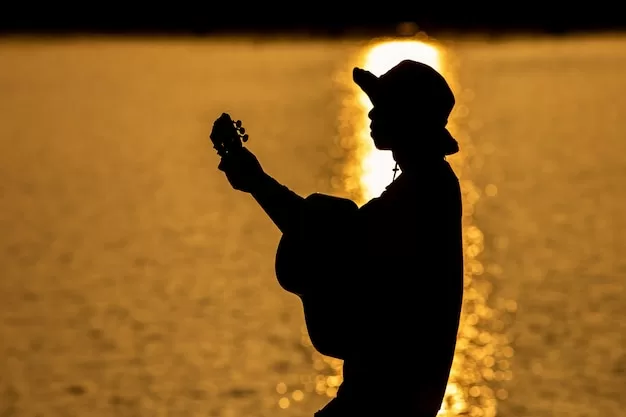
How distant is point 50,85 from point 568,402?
40.2 m

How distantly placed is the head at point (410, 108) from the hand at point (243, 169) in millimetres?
258

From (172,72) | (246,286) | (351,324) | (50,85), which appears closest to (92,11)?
(172,72)

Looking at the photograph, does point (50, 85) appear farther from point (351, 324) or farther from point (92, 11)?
point (351, 324)

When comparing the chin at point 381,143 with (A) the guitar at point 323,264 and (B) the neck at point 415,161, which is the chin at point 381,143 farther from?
(A) the guitar at point 323,264

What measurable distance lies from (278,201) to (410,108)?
1.10ft

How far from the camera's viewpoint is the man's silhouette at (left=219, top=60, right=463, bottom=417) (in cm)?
311

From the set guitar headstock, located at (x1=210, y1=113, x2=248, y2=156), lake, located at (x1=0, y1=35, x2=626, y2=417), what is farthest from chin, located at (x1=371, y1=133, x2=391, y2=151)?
lake, located at (x1=0, y1=35, x2=626, y2=417)

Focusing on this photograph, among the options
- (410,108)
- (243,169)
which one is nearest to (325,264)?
(243,169)

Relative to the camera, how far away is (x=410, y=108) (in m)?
3.17

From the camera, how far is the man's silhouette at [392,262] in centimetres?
311

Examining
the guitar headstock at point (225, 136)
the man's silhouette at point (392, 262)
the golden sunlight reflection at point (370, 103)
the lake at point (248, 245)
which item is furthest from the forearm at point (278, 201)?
the golden sunlight reflection at point (370, 103)

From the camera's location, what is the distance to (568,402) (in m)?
12.7

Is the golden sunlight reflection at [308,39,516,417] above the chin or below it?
above

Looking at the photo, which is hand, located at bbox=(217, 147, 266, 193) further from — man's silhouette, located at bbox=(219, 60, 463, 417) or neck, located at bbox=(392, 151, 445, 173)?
neck, located at bbox=(392, 151, 445, 173)
